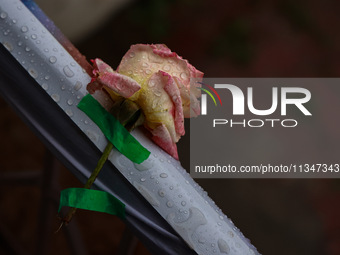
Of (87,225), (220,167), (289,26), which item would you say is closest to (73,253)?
(87,225)

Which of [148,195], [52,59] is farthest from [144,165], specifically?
[52,59]

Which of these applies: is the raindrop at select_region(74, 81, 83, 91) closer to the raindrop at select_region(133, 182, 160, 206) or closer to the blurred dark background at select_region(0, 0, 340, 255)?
the raindrop at select_region(133, 182, 160, 206)

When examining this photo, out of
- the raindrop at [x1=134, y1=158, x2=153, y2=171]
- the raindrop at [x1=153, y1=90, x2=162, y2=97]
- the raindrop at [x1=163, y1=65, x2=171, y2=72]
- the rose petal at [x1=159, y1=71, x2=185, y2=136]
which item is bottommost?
the raindrop at [x1=134, y1=158, x2=153, y2=171]

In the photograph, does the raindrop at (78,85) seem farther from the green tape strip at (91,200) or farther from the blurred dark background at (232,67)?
the blurred dark background at (232,67)

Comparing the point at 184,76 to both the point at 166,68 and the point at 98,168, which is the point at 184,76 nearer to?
the point at 166,68

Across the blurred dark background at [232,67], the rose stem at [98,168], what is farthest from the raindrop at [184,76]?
the blurred dark background at [232,67]

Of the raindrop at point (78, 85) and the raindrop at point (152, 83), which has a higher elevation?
the raindrop at point (78, 85)

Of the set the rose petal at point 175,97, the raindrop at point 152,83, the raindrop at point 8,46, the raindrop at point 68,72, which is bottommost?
the rose petal at point 175,97

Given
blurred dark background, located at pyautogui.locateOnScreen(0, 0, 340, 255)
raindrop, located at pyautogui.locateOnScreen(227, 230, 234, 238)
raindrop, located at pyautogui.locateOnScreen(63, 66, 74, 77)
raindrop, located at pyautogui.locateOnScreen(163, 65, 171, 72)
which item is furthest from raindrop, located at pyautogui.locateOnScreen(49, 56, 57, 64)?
blurred dark background, located at pyautogui.locateOnScreen(0, 0, 340, 255)
